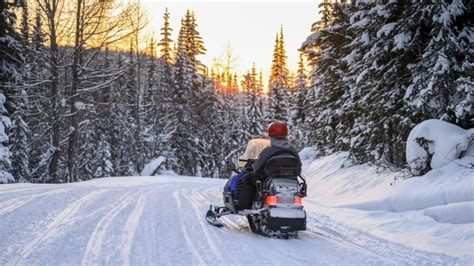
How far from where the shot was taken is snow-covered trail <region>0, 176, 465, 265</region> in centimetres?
531

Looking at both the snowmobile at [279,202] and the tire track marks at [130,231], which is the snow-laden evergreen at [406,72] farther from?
the tire track marks at [130,231]

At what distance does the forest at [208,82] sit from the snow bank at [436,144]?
0.50 meters

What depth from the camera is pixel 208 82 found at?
153 ft

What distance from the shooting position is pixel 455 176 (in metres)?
8.69

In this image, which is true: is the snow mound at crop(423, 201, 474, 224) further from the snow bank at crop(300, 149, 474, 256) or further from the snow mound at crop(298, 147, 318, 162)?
the snow mound at crop(298, 147, 318, 162)

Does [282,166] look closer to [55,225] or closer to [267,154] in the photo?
[267,154]

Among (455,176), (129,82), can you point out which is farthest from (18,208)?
(129,82)

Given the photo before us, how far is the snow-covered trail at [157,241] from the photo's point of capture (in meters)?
5.31

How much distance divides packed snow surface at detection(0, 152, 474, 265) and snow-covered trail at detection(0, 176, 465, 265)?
1 cm

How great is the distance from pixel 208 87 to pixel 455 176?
128ft

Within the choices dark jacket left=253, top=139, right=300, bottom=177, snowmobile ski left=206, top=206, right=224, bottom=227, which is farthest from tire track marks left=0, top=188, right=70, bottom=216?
dark jacket left=253, top=139, right=300, bottom=177

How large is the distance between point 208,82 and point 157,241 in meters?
41.0

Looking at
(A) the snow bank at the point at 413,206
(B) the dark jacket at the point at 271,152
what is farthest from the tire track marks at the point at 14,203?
(A) the snow bank at the point at 413,206

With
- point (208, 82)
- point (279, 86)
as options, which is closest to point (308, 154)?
point (279, 86)
